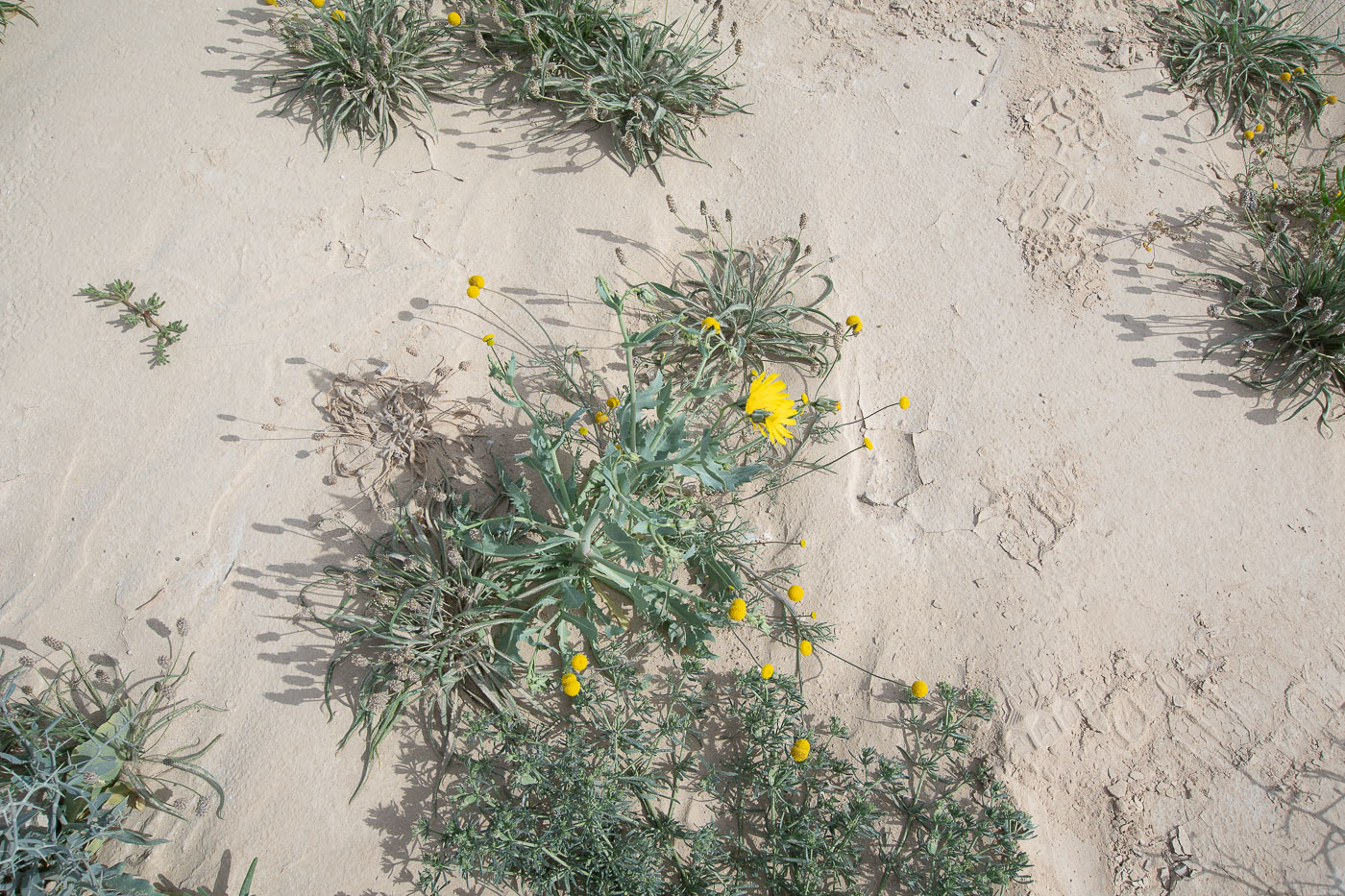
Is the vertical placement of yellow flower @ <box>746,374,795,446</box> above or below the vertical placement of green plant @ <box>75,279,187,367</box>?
below

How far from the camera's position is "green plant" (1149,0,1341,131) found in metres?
3.22

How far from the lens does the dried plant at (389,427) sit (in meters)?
2.51

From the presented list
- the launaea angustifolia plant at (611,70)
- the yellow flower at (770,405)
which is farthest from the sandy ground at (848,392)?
the yellow flower at (770,405)

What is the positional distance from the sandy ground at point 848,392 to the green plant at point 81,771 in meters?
0.11

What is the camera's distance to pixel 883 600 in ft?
8.20

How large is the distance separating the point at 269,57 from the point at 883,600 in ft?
10.9

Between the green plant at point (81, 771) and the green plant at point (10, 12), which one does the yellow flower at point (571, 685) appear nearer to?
the green plant at point (81, 771)

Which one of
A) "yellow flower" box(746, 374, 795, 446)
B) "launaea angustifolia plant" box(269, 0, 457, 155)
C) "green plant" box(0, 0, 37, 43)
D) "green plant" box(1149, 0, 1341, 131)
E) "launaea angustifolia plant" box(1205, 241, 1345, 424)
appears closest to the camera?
"yellow flower" box(746, 374, 795, 446)

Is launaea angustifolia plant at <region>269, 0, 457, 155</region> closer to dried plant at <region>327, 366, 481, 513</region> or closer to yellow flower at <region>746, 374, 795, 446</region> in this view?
dried plant at <region>327, 366, 481, 513</region>

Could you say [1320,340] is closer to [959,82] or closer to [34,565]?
[959,82]


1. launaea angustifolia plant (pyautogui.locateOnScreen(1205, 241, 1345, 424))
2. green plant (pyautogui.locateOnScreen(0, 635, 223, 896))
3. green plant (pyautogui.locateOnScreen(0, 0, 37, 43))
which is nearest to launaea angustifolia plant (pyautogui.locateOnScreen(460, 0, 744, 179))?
green plant (pyautogui.locateOnScreen(0, 0, 37, 43))

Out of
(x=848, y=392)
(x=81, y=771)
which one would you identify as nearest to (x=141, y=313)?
(x=81, y=771)

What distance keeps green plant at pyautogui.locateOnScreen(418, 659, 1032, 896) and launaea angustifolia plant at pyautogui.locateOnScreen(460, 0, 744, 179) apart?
215 cm

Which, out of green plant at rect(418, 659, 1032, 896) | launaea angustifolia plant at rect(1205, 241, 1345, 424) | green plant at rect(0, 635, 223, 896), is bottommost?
green plant at rect(0, 635, 223, 896)
